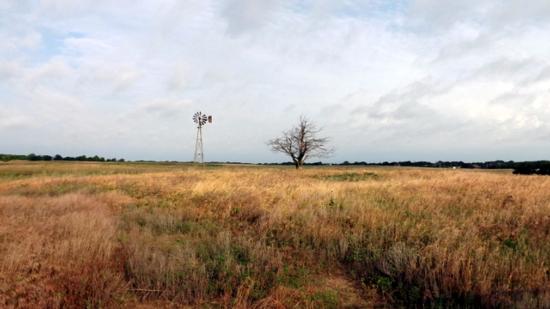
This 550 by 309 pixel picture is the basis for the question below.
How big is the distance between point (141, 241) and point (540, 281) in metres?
7.57

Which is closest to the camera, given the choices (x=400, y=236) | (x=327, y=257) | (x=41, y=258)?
(x=41, y=258)

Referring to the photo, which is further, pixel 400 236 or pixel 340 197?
pixel 340 197

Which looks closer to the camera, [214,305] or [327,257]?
[214,305]

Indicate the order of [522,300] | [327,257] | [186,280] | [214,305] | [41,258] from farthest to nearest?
[327,257], [41,258], [186,280], [214,305], [522,300]

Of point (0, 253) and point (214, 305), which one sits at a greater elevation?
point (0, 253)

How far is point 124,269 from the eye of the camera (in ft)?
19.7

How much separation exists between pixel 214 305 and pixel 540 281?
492 centimetres

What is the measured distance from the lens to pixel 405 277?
555 centimetres

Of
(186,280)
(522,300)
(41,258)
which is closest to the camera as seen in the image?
(522,300)

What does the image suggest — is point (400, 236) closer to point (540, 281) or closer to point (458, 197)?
point (540, 281)

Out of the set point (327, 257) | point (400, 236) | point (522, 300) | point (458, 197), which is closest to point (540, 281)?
point (522, 300)

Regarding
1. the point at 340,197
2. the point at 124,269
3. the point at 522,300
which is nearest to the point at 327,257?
the point at 522,300

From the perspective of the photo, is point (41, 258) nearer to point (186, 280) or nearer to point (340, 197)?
point (186, 280)

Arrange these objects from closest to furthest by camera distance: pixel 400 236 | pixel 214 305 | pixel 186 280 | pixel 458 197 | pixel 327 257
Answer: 1. pixel 214 305
2. pixel 186 280
3. pixel 327 257
4. pixel 400 236
5. pixel 458 197
